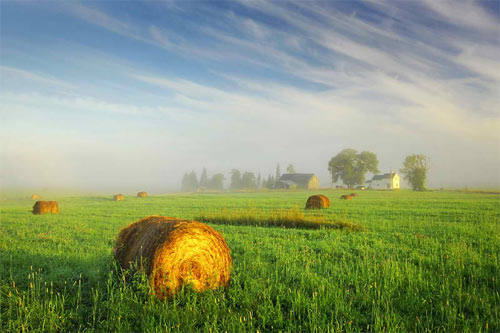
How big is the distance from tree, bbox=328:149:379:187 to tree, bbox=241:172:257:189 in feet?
153

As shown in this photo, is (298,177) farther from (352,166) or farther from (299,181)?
(352,166)

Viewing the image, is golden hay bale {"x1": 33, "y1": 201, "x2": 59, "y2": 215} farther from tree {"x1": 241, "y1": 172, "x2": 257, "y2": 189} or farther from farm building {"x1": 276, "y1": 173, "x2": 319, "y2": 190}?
tree {"x1": 241, "y1": 172, "x2": 257, "y2": 189}

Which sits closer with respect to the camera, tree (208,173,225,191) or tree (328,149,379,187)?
tree (328,149,379,187)

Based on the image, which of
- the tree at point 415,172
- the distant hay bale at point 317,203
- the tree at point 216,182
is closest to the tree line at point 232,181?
the tree at point 216,182

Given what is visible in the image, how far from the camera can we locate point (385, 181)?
11031 centimetres

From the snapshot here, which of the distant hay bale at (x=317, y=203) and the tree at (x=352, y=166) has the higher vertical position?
the tree at (x=352, y=166)

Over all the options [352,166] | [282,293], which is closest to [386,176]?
[352,166]

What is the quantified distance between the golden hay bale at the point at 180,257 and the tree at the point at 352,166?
319 feet

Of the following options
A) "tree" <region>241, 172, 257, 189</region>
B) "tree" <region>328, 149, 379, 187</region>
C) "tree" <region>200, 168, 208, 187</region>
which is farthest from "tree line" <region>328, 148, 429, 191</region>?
"tree" <region>200, 168, 208, 187</region>

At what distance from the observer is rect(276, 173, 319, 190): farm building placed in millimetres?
107188

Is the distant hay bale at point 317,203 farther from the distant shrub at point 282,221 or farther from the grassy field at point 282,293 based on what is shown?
the grassy field at point 282,293

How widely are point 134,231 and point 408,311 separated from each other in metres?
6.77

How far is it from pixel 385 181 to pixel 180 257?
11724 centimetres

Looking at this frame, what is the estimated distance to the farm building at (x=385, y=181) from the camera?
4258 inches
